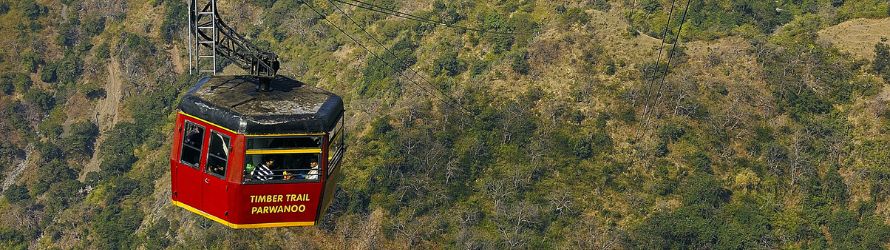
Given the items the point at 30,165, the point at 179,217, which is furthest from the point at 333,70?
the point at 30,165

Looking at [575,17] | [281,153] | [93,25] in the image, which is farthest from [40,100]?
[281,153]

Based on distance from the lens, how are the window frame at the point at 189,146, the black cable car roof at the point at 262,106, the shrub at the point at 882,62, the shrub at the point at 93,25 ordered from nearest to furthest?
the black cable car roof at the point at 262,106, the window frame at the point at 189,146, the shrub at the point at 882,62, the shrub at the point at 93,25

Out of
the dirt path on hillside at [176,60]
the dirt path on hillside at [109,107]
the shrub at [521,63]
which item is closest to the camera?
the shrub at [521,63]

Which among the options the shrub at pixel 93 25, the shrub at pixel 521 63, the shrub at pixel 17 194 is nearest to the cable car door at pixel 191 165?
the shrub at pixel 521 63

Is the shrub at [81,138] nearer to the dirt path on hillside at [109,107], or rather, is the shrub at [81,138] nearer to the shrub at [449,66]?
the dirt path on hillside at [109,107]

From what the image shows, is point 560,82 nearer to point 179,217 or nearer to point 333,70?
point 333,70

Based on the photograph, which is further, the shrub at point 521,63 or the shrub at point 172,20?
the shrub at point 172,20

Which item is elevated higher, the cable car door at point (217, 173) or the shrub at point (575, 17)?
the cable car door at point (217, 173)
